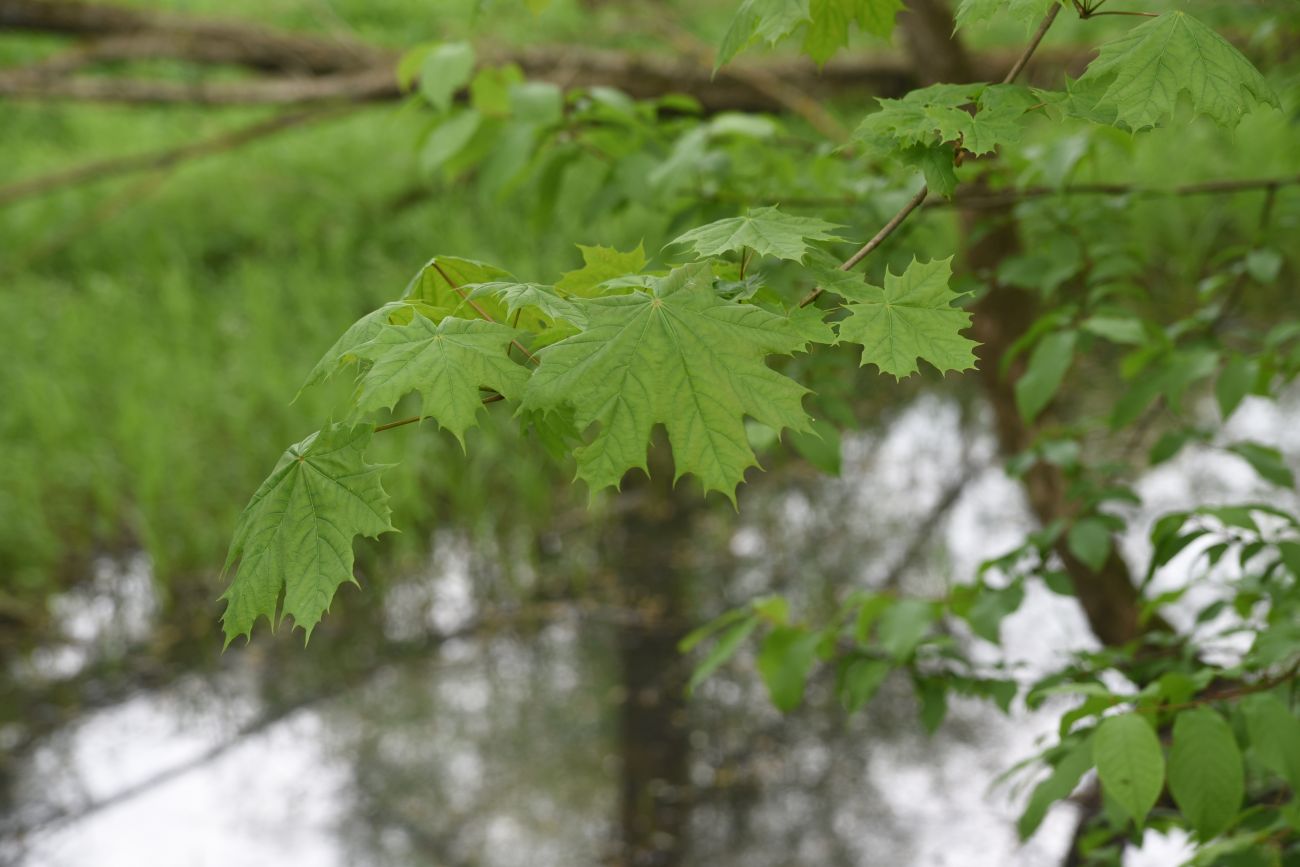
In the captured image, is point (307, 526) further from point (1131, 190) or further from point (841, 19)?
point (1131, 190)

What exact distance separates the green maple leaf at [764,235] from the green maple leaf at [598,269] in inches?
2.1

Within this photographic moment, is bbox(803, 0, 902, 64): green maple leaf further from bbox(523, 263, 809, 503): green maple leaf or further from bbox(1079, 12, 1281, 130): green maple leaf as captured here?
bbox(523, 263, 809, 503): green maple leaf

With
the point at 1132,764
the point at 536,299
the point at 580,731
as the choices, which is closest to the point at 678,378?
the point at 536,299

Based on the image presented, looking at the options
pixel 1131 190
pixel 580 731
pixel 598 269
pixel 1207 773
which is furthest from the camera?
pixel 580 731

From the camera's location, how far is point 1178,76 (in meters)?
0.61

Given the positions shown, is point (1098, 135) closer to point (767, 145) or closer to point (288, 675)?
point (767, 145)

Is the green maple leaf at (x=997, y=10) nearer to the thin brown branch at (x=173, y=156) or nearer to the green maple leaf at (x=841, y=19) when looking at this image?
the green maple leaf at (x=841, y=19)

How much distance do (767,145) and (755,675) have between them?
107 centimetres

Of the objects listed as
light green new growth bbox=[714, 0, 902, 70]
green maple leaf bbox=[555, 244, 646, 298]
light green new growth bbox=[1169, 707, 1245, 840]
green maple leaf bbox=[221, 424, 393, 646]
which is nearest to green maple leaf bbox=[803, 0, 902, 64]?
light green new growth bbox=[714, 0, 902, 70]

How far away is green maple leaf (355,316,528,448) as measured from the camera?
1.91 ft

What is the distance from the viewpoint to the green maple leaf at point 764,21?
2.20ft

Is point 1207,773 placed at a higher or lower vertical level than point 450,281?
lower

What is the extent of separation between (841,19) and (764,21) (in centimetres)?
14

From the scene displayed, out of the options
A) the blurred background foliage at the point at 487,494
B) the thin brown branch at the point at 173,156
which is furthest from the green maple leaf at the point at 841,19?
the thin brown branch at the point at 173,156
